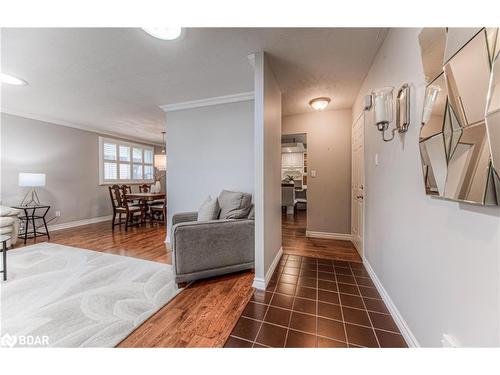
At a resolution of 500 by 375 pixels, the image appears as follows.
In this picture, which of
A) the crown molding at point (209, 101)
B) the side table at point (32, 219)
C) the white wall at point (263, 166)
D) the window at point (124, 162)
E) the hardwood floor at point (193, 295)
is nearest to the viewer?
the hardwood floor at point (193, 295)

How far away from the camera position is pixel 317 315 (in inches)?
59.2

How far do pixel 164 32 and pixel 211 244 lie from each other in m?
1.98

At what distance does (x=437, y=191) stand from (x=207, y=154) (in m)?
2.76

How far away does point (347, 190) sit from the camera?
11.2 ft

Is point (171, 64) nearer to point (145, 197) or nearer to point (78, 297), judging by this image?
point (78, 297)

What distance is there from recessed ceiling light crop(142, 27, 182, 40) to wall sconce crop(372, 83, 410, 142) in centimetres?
170

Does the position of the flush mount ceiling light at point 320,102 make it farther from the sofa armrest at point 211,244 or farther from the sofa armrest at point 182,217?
the sofa armrest at point 182,217

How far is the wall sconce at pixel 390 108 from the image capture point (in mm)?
1264

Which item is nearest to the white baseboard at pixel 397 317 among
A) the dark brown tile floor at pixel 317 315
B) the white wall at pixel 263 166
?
the dark brown tile floor at pixel 317 315

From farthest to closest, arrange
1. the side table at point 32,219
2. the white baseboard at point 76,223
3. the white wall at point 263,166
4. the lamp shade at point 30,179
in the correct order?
the white baseboard at point 76,223 < the side table at point 32,219 < the lamp shade at point 30,179 < the white wall at point 263,166

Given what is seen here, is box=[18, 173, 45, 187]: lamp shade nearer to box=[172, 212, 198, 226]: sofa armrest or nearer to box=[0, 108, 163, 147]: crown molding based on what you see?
box=[0, 108, 163, 147]: crown molding

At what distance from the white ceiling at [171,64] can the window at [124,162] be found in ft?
6.22

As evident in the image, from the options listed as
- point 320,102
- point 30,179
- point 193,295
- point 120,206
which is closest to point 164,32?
point 320,102

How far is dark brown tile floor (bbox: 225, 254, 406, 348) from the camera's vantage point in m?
1.26
